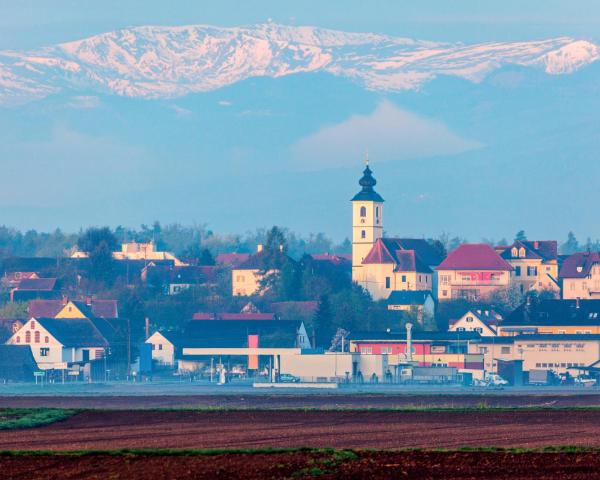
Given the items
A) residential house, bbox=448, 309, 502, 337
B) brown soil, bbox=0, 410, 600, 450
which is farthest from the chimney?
brown soil, bbox=0, 410, 600, 450

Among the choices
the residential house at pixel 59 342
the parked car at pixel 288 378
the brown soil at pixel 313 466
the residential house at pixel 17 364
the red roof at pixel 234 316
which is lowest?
the brown soil at pixel 313 466

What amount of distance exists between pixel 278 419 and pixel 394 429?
25.3 feet

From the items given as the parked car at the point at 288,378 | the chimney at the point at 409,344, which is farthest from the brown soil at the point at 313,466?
the chimney at the point at 409,344

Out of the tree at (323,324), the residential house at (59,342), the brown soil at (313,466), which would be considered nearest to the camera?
the brown soil at (313,466)

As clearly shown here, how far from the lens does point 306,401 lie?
92875 millimetres

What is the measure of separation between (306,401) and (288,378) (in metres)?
53.0

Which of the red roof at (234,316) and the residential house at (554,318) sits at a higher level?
the red roof at (234,316)

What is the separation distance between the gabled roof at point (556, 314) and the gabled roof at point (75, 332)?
115 ft

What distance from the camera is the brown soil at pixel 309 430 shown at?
5659 centimetres

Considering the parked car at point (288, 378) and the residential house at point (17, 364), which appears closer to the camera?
the parked car at point (288, 378)

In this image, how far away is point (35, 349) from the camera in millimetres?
164625

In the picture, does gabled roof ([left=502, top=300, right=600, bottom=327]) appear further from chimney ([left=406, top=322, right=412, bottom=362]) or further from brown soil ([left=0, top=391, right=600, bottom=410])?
brown soil ([left=0, top=391, right=600, bottom=410])

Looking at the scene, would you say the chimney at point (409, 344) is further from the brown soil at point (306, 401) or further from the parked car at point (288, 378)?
A: the brown soil at point (306, 401)

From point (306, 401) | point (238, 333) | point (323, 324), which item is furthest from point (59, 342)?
point (306, 401)
